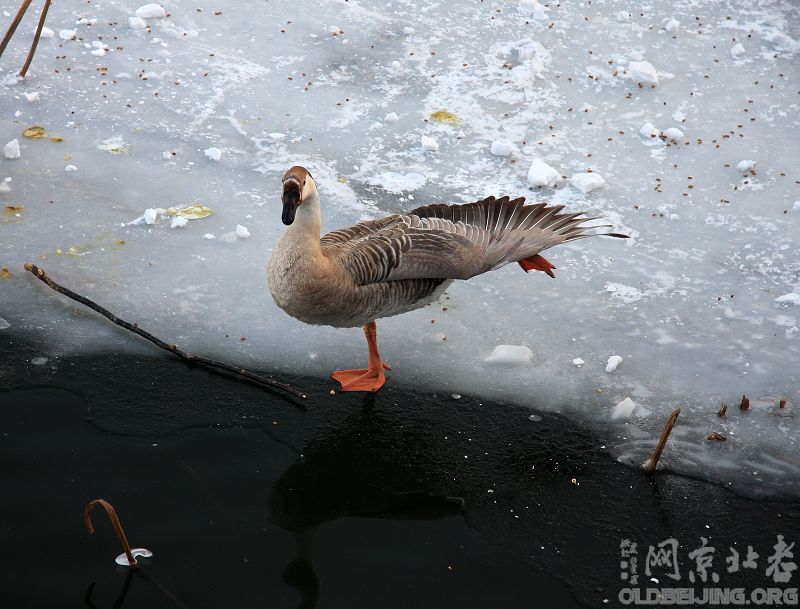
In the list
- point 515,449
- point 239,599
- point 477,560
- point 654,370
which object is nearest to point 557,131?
point 654,370

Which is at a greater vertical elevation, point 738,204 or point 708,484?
point 738,204

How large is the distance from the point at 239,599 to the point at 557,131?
17.3ft

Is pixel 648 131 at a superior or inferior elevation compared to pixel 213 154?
superior

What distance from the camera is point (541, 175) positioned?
7156 mm

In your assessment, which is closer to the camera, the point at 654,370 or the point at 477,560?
the point at 477,560

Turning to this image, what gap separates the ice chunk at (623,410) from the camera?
17.2 feet

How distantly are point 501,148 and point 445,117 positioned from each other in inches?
29.6

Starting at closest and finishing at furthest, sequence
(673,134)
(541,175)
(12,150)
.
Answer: (12,150) < (541,175) < (673,134)

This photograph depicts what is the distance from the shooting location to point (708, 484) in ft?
16.1

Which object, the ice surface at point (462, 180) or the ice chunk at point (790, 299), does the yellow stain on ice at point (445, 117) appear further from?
the ice chunk at point (790, 299)

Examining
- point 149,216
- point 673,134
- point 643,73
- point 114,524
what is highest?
point 643,73

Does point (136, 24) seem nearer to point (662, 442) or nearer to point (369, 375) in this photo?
point (369, 375)

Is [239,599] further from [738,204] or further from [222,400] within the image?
[738,204]

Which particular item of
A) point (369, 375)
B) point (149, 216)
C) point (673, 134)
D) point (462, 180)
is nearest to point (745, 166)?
point (673, 134)
